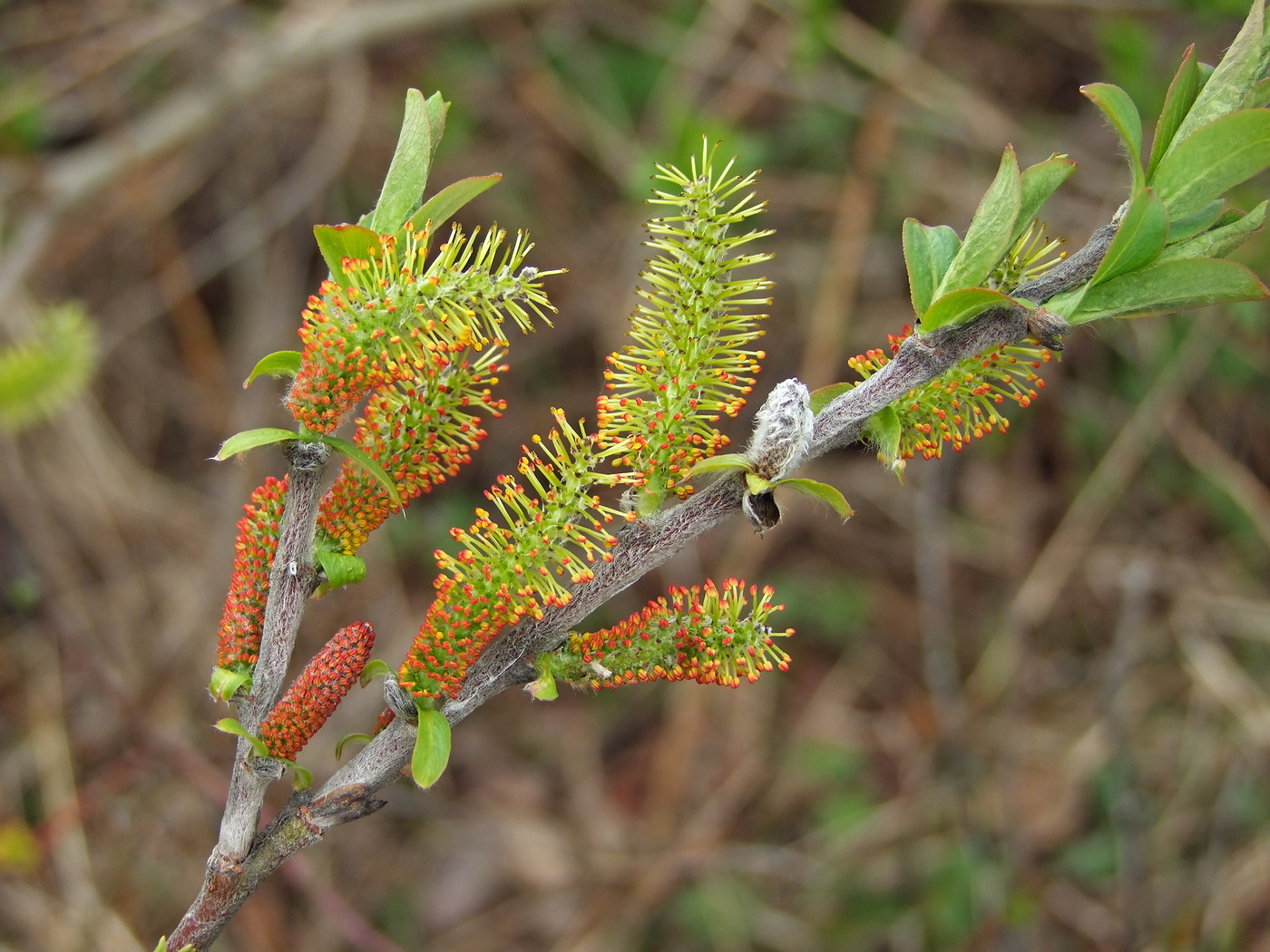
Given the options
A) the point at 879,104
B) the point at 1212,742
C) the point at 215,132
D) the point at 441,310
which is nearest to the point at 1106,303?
the point at 441,310

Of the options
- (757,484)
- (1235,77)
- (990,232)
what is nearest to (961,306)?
(990,232)

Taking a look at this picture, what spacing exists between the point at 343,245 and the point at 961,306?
76 cm

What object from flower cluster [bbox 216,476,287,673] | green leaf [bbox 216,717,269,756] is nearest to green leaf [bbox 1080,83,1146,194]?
flower cluster [bbox 216,476,287,673]

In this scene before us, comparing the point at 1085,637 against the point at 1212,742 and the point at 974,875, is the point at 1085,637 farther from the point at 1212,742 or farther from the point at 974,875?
the point at 974,875

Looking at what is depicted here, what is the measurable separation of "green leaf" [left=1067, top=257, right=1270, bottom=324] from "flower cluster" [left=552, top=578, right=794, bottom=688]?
535 millimetres

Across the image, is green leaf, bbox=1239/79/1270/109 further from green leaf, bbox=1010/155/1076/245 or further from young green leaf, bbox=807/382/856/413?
young green leaf, bbox=807/382/856/413

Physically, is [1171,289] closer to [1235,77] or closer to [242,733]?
[1235,77]

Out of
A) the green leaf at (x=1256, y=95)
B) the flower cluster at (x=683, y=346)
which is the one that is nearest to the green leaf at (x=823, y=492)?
the flower cluster at (x=683, y=346)

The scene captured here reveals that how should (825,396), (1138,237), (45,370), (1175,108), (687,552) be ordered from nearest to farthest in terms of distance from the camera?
(1138,237) → (1175,108) → (825,396) → (45,370) → (687,552)

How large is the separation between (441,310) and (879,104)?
3.96 meters

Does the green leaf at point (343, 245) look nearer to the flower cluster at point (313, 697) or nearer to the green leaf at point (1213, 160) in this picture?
the flower cluster at point (313, 697)

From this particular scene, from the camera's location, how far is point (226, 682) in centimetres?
130

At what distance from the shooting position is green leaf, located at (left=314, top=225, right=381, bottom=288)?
1.21 metres

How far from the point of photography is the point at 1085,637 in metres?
4.45
